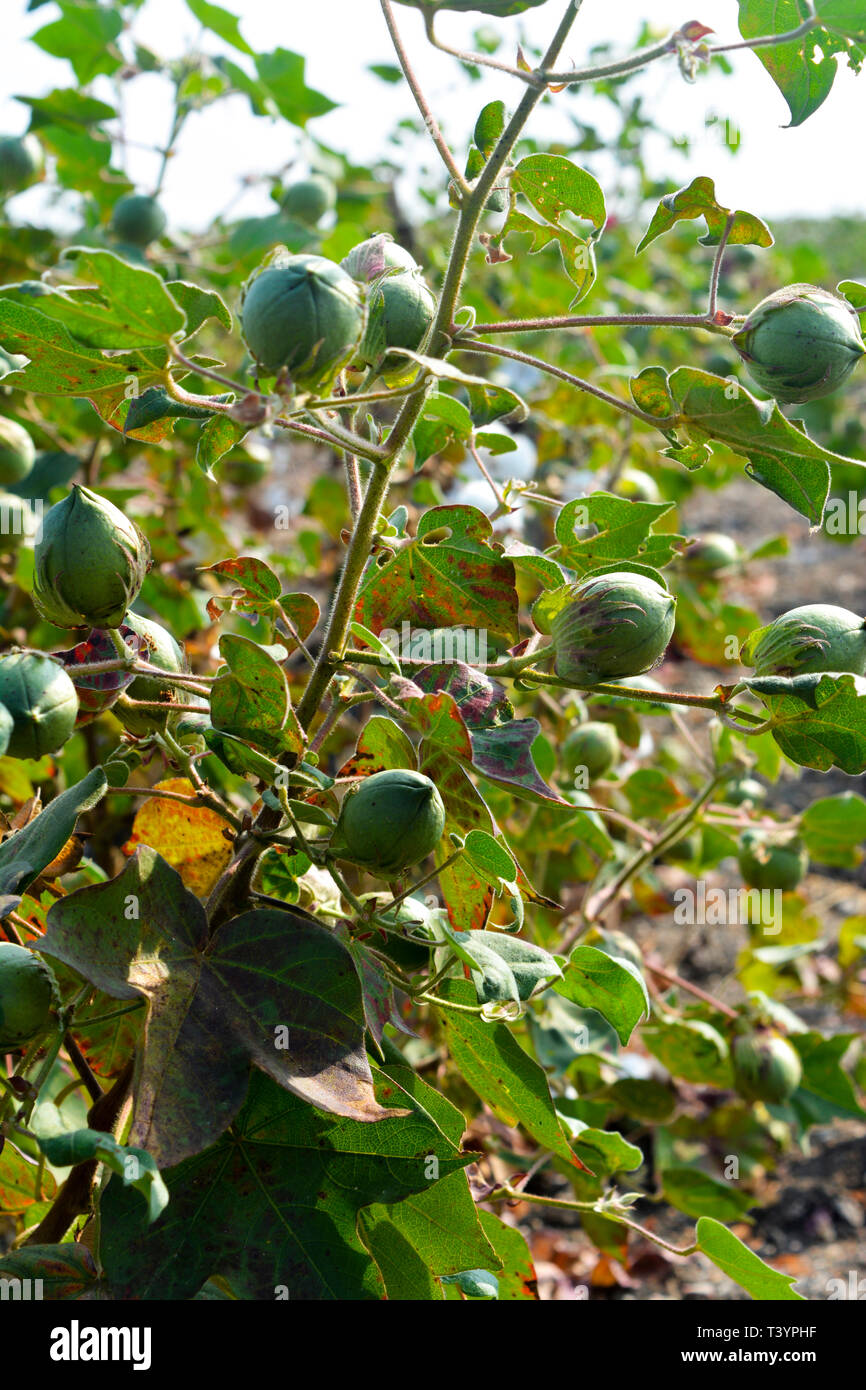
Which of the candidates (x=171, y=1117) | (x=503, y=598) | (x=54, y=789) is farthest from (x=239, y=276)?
(x=171, y=1117)

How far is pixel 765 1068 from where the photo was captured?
6.43ft

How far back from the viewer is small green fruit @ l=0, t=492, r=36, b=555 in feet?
5.62

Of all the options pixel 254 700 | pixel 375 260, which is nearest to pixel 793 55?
pixel 375 260

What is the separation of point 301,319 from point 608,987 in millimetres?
713

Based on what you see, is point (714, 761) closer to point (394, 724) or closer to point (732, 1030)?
point (732, 1030)

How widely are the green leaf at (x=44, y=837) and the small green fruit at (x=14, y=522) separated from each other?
0.77 meters

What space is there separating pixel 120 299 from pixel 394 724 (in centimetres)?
43

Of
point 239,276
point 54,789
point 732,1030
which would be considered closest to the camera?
point 54,789

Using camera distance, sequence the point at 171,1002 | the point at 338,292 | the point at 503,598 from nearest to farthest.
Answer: the point at 338,292
the point at 171,1002
the point at 503,598

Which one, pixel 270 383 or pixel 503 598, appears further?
pixel 503 598

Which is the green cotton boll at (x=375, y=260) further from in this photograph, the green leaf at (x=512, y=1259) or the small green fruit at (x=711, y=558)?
the small green fruit at (x=711, y=558)

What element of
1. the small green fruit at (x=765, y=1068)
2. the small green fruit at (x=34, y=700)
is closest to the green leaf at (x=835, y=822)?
the small green fruit at (x=765, y=1068)
